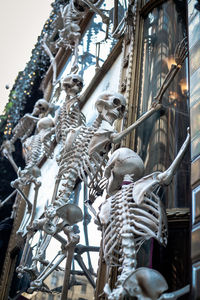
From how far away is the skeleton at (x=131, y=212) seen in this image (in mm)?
1594

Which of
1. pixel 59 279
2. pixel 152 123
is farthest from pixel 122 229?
pixel 59 279

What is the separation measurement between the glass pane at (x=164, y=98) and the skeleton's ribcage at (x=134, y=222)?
35cm

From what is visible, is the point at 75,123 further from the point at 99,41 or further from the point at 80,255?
the point at 99,41

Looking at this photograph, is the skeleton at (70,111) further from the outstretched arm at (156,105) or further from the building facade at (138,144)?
the outstretched arm at (156,105)

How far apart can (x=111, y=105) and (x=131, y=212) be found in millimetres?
886

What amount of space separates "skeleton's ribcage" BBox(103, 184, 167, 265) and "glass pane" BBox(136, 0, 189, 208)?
0.35 m

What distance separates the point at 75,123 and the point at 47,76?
372 cm

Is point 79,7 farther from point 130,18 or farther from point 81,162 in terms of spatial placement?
point 81,162

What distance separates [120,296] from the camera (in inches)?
54.5

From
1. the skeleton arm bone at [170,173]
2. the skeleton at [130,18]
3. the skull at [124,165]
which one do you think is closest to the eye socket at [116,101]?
the skull at [124,165]

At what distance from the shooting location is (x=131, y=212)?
5.59 feet

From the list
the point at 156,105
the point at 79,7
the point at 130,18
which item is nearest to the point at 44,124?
the point at 130,18

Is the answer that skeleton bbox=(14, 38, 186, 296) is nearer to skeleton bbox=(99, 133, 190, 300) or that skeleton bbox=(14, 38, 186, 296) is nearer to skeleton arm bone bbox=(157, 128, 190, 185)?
skeleton bbox=(99, 133, 190, 300)

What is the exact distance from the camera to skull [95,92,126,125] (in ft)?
7.95
